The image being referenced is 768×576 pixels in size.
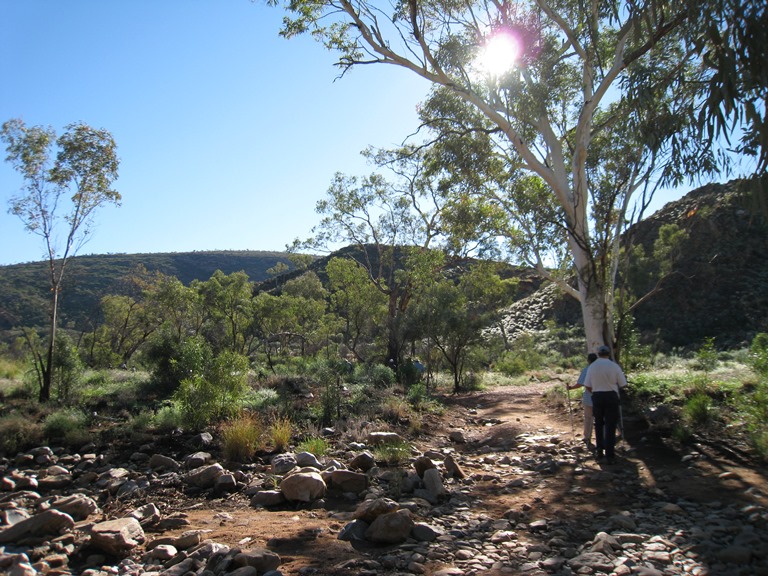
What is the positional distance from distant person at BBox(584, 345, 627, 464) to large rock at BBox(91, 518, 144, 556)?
6.17 m

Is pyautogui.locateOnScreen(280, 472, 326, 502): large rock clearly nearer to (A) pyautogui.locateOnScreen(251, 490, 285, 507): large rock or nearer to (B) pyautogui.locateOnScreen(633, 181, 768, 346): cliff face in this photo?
(A) pyautogui.locateOnScreen(251, 490, 285, 507): large rock

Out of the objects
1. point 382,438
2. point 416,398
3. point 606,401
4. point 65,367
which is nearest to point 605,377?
point 606,401

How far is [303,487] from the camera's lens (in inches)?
246

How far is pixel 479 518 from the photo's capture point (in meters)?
5.68

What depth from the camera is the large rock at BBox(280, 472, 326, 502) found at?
6.23 metres

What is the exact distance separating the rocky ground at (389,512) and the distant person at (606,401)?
0.30m

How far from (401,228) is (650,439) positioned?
17493 mm

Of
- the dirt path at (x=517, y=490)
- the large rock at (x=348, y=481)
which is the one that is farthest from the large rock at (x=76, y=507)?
the large rock at (x=348, y=481)

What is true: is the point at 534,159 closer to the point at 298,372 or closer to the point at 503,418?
the point at 503,418

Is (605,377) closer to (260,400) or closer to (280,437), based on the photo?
(280,437)

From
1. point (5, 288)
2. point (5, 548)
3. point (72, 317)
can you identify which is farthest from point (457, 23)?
point (5, 288)

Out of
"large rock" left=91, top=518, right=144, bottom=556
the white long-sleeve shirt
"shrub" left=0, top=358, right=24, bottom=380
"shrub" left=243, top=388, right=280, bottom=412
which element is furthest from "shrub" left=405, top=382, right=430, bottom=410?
"shrub" left=0, top=358, right=24, bottom=380

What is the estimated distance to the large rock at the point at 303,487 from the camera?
6.23 meters

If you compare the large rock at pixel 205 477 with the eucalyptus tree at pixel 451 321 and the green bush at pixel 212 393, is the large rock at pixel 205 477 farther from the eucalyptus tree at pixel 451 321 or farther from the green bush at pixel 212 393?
the eucalyptus tree at pixel 451 321
